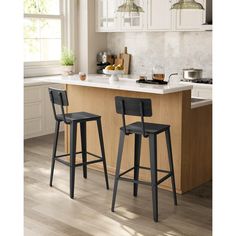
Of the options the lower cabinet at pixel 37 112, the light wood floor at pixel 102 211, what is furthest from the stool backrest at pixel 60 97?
the lower cabinet at pixel 37 112

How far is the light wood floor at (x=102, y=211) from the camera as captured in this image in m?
3.24

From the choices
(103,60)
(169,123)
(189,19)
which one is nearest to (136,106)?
(169,123)

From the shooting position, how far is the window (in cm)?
682

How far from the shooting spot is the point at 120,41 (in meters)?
7.34

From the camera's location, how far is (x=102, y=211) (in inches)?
143

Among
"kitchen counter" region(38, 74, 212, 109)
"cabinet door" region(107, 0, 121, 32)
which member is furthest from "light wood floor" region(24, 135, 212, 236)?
"cabinet door" region(107, 0, 121, 32)

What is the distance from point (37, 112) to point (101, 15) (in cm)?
192

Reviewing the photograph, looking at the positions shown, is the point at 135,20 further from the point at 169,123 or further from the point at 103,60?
the point at 169,123

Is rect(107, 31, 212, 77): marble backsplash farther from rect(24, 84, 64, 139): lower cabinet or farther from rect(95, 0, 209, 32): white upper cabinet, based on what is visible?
rect(24, 84, 64, 139): lower cabinet

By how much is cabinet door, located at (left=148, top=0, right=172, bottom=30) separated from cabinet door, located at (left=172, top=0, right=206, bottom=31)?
0.13m
